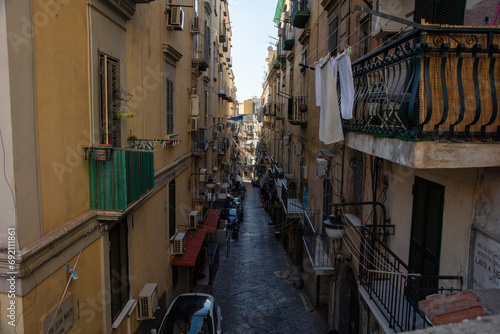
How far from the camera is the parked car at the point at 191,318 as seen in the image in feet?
28.8

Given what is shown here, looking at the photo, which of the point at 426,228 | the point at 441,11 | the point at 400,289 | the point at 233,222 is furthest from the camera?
the point at 233,222

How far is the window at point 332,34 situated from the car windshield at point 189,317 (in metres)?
9.15

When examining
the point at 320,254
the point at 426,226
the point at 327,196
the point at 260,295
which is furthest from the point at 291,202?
the point at 426,226

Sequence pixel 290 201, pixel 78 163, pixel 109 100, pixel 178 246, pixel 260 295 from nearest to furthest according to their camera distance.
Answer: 1. pixel 78 163
2. pixel 109 100
3. pixel 178 246
4. pixel 260 295
5. pixel 290 201

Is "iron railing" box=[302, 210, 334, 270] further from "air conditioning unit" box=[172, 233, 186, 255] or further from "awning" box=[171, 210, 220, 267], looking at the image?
"air conditioning unit" box=[172, 233, 186, 255]

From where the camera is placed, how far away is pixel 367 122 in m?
6.06

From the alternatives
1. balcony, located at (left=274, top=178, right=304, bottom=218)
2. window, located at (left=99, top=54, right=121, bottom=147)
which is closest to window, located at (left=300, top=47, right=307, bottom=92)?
Result: balcony, located at (left=274, top=178, right=304, bottom=218)

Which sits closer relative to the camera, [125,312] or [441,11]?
[441,11]

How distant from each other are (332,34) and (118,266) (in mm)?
9846

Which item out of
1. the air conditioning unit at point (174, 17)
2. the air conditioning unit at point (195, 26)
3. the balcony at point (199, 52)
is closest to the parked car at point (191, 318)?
the air conditioning unit at point (174, 17)

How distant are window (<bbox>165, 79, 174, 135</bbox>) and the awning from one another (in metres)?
4.46

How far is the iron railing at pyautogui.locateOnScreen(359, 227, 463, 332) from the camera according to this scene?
4906mm

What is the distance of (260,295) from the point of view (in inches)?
594

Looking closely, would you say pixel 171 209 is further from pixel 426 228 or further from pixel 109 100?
pixel 426 228
